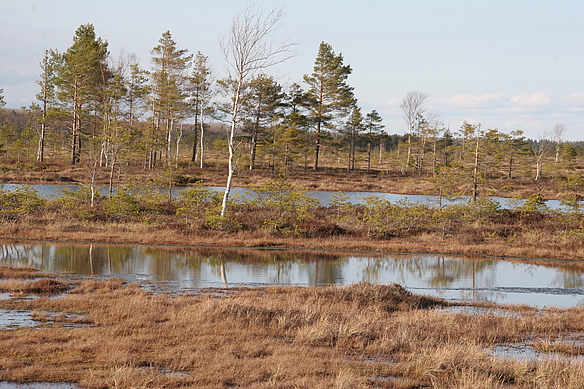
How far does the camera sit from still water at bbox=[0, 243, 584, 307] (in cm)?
1717

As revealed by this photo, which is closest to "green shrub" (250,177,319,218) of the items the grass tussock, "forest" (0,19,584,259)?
"forest" (0,19,584,259)

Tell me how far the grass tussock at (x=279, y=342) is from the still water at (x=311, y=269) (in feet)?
9.79

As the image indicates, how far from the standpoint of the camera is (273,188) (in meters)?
29.8

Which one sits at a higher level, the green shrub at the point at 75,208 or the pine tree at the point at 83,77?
the pine tree at the point at 83,77

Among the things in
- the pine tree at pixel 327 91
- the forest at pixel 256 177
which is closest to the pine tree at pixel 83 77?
the forest at pixel 256 177

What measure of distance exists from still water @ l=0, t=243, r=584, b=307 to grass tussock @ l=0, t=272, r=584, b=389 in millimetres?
2983

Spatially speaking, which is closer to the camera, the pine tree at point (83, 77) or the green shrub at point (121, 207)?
the green shrub at point (121, 207)

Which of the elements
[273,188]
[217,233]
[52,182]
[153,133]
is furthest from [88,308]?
[153,133]

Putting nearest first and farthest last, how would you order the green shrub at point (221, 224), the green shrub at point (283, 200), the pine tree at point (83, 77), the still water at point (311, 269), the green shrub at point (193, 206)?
1. the still water at point (311, 269)
2. the green shrub at point (221, 224)
3. the green shrub at point (193, 206)
4. the green shrub at point (283, 200)
5. the pine tree at point (83, 77)

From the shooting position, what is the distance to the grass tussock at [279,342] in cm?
766

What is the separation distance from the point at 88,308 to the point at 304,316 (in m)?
5.48

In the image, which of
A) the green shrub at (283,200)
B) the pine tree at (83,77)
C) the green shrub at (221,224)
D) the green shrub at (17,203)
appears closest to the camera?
the green shrub at (221,224)

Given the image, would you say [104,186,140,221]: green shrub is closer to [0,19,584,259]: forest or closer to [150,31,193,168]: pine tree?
[0,19,584,259]: forest

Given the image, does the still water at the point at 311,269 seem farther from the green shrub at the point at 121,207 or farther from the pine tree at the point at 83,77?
the pine tree at the point at 83,77
